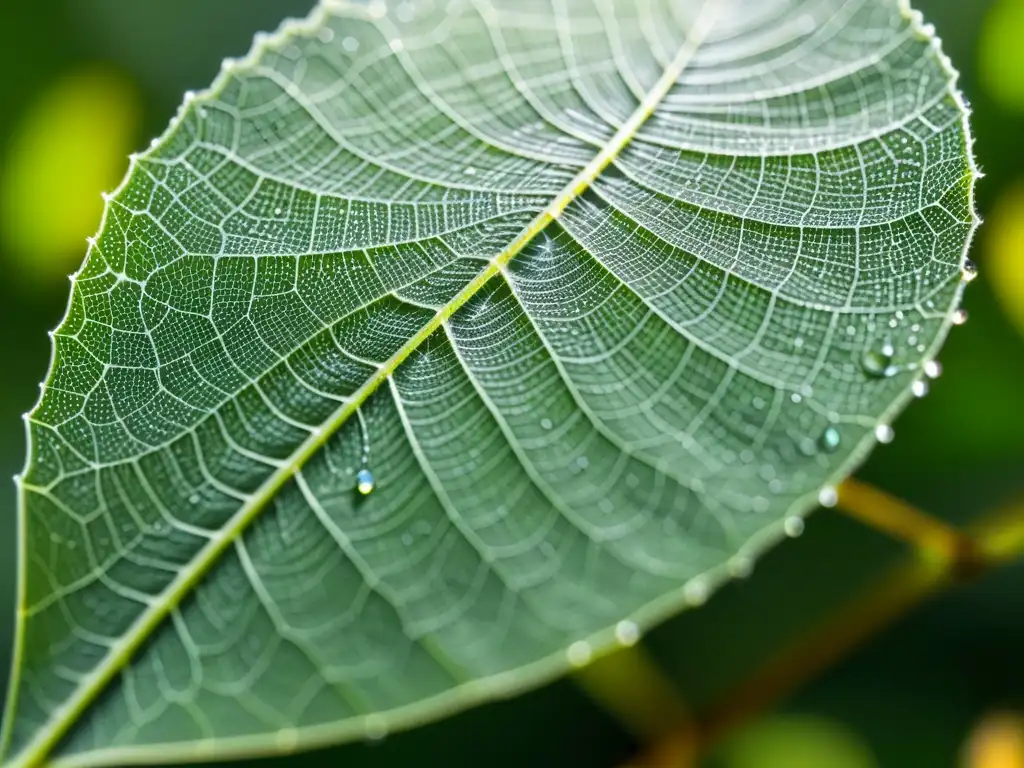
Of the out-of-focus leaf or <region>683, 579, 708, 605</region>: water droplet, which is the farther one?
the out-of-focus leaf

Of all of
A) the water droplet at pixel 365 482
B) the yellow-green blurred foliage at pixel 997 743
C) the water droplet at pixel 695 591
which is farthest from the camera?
the yellow-green blurred foliage at pixel 997 743

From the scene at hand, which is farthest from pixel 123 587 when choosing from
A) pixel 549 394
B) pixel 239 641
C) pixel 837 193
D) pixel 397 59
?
pixel 837 193

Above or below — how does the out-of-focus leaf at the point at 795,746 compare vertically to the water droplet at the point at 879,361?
below

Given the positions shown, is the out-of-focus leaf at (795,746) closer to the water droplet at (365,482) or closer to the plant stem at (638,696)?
the plant stem at (638,696)

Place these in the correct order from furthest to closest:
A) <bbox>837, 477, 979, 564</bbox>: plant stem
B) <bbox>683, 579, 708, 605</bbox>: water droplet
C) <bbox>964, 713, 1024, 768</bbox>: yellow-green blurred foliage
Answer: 1. <bbox>964, 713, 1024, 768</bbox>: yellow-green blurred foliage
2. <bbox>837, 477, 979, 564</bbox>: plant stem
3. <bbox>683, 579, 708, 605</bbox>: water droplet

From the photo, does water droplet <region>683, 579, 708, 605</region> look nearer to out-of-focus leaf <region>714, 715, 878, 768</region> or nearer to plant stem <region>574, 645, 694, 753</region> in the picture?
plant stem <region>574, 645, 694, 753</region>

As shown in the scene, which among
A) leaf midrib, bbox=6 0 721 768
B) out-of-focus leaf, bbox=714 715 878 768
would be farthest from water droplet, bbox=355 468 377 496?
out-of-focus leaf, bbox=714 715 878 768

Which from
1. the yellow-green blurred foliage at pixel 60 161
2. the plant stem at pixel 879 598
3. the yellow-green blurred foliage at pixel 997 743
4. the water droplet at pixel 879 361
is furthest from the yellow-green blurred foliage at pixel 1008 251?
the yellow-green blurred foliage at pixel 60 161

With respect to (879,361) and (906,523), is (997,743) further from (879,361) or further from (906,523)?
(879,361)
